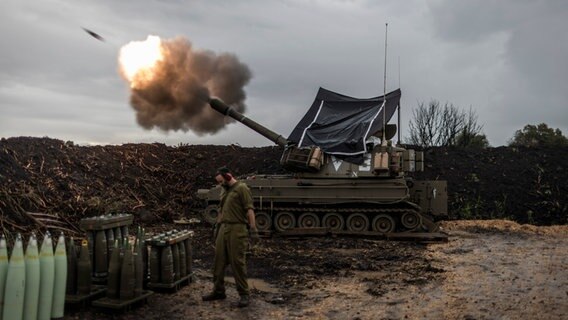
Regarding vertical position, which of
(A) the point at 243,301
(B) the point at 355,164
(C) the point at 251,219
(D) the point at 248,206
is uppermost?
(B) the point at 355,164

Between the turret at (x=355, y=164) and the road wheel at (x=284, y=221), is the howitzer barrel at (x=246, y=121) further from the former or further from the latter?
the road wheel at (x=284, y=221)

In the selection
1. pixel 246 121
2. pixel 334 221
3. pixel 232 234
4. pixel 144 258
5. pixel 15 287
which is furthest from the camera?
pixel 246 121

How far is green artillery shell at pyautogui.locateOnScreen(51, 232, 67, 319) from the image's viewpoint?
640 centimetres

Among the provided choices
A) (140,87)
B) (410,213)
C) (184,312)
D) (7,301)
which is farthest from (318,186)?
(7,301)

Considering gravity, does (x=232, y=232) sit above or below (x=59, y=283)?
above

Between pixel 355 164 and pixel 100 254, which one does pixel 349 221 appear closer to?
pixel 355 164

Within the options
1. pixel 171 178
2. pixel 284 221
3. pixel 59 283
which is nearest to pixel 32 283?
pixel 59 283

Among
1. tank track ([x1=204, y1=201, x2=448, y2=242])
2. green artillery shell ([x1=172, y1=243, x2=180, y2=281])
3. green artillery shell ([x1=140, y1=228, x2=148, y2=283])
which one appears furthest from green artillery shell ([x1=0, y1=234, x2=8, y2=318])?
tank track ([x1=204, y1=201, x2=448, y2=242])

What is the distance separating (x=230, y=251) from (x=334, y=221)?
7.63 metres

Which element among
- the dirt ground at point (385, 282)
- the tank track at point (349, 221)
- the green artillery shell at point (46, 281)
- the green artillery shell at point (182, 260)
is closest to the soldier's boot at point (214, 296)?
the dirt ground at point (385, 282)

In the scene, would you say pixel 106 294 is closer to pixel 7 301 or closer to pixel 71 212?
pixel 7 301

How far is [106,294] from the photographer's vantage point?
284 inches

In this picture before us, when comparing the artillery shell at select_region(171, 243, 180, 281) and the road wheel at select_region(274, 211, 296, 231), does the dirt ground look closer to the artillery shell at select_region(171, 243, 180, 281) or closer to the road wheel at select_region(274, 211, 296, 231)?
the artillery shell at select_region(171, 243, 180, 281)

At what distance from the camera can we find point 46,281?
621 cm
